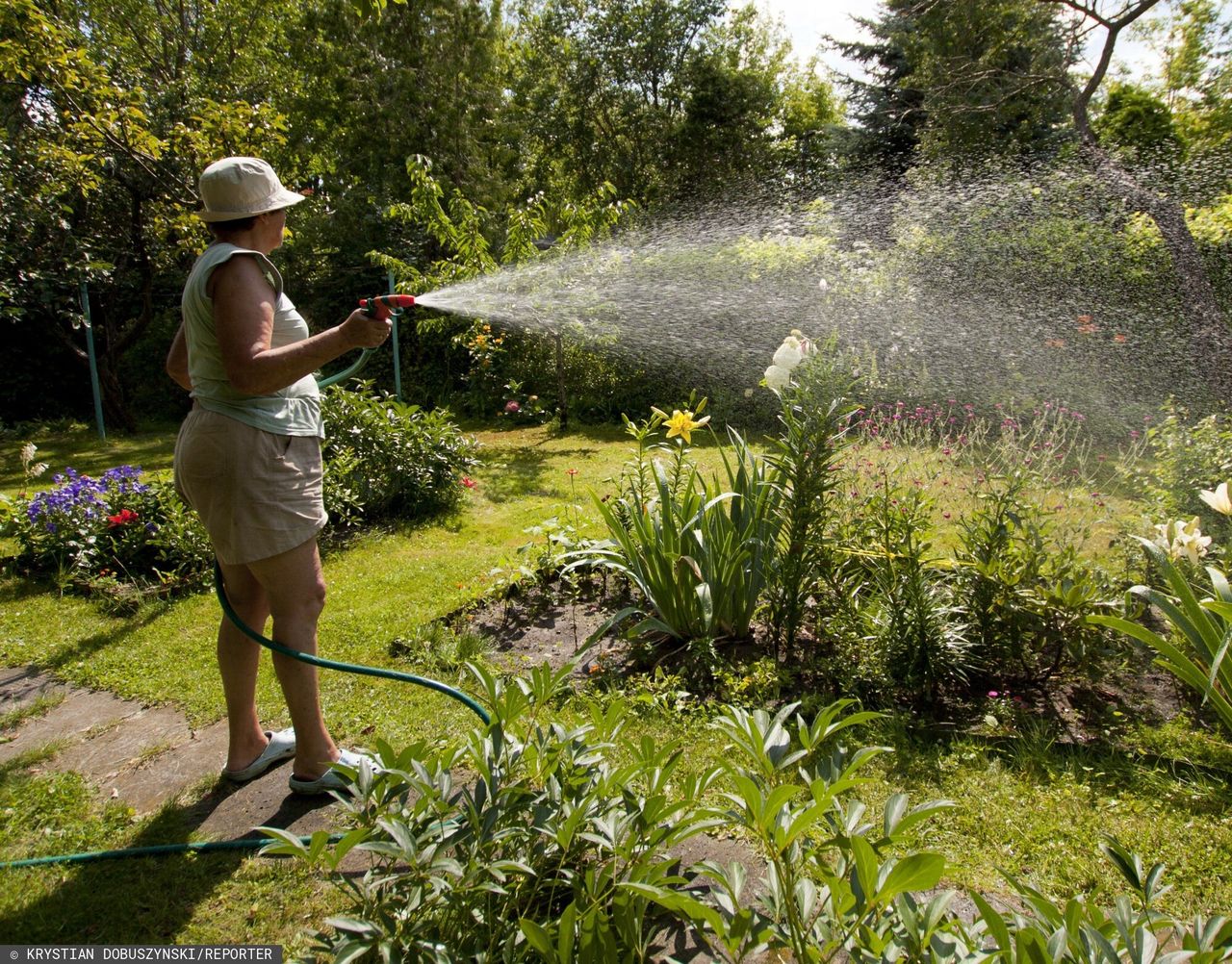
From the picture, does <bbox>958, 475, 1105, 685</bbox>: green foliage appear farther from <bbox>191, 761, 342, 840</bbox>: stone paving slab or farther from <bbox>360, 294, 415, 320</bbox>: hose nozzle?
<bbox>191, 761, 342, 840</bbox>: stone paving slab

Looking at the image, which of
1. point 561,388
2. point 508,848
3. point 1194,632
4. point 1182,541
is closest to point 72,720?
point 508,848

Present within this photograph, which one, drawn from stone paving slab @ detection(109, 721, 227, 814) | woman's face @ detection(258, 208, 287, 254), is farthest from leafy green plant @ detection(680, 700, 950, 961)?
stone paving slab @ detection(109, 721, 227, 814)

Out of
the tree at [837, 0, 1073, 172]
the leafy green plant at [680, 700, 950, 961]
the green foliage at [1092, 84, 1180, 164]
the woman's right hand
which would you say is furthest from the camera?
the green foliage at [1092, 84, 1180, 164]

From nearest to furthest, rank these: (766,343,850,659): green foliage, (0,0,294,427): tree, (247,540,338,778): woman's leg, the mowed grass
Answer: the mowed grass, (247,540,338,778): woman's leg, (766,343,850,659): green foliage, (0,0,294,427): tree

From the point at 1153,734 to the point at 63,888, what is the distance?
3.19 meters

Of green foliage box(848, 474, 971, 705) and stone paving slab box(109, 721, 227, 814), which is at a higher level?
green foliage box(848, 474, 971, 705)

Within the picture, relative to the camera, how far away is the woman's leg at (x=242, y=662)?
2.31 meters

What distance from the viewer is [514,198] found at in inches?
720

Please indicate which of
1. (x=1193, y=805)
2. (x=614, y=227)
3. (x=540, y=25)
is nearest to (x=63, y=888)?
(x=1193, y=805)

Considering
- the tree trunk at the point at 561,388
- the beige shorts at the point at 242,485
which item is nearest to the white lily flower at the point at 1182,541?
the beige shorts at the point at 242,485

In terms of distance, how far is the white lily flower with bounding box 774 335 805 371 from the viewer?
129 inches

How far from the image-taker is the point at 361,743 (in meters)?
2.74

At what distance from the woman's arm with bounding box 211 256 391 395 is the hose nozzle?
0.52 ft

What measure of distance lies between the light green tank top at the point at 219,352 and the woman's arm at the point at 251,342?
40 mm
